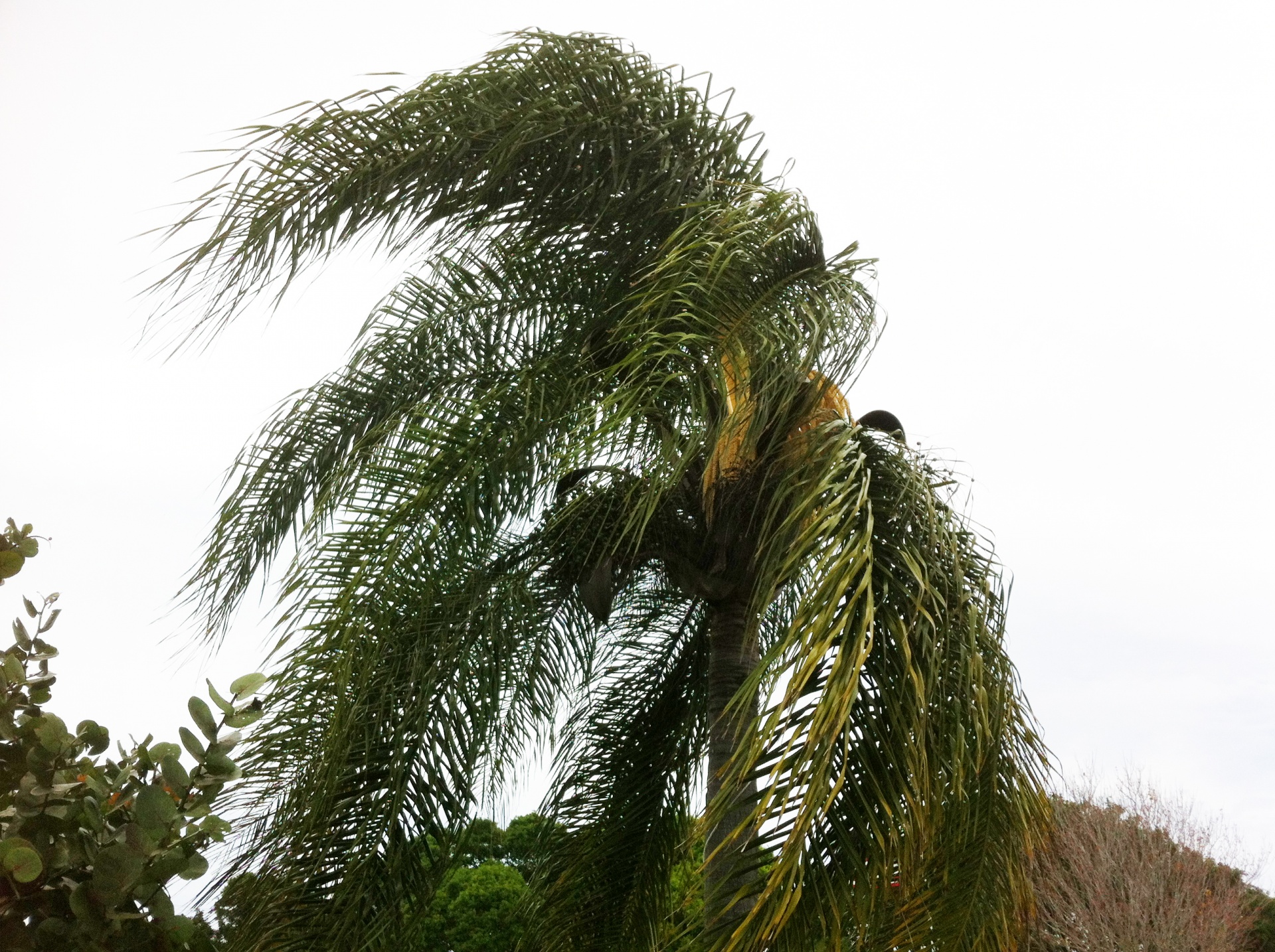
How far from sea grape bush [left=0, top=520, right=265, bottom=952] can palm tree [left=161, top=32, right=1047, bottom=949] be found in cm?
155

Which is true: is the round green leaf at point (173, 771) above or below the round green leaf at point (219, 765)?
below

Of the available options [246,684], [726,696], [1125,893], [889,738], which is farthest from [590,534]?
[1125,893]

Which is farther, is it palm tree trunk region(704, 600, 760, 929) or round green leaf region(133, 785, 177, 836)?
palm tree trunk region(704, 600, 760, 929)

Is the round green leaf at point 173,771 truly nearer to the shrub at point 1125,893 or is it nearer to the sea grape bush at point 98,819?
the sea grape bush at point 98,819

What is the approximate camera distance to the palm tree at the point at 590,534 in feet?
10.7

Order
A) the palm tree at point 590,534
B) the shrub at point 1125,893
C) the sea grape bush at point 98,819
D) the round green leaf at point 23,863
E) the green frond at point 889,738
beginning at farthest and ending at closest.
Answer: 1. the shrub at point 1125,893
2. the palm tree at point 590,534
3. the green frond at point 889,738
4. the sea grape bush at point 98,819
5. the round green leaf at point 23,863

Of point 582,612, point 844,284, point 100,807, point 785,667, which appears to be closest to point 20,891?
point 100,807

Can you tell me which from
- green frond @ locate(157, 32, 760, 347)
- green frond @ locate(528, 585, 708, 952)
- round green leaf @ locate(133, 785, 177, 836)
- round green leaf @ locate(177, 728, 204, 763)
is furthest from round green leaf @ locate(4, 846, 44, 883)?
green frond @ locate(528, 585, 708, 952)

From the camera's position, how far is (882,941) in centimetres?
348

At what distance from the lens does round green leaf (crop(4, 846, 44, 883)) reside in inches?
54.5

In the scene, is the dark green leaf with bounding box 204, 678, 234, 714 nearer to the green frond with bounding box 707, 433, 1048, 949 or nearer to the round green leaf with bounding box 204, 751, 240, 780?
the round green leaf with bounding box 204, 751, 240, 780

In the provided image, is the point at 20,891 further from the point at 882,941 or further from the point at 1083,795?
the point at 1083,795

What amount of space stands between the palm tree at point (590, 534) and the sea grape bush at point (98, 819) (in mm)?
1550

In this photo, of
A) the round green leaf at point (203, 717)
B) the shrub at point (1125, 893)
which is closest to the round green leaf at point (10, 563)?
the round green leaf at point (203, 717)
